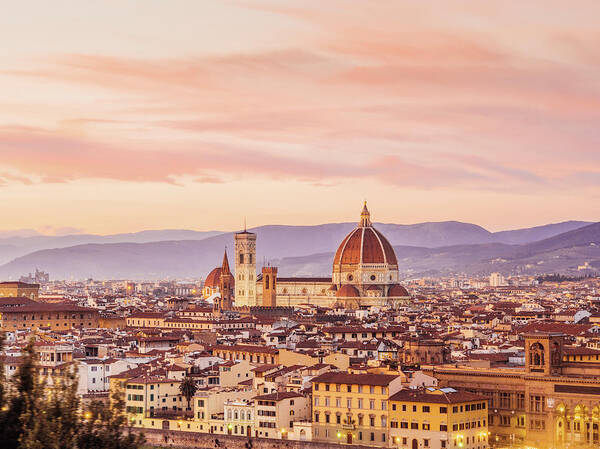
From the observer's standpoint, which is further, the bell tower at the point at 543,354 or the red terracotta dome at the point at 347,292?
the red terracotta dome at the point at 347,292

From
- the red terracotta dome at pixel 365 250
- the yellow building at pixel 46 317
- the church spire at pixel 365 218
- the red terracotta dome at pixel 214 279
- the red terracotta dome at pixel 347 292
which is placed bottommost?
the yellow building at pixel 46 317

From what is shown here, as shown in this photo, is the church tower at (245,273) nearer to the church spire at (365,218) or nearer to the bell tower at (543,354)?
the church spire at (365,218)

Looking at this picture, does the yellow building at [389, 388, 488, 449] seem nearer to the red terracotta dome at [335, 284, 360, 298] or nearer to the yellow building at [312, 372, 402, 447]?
the yellow building at [312, 372, 402, 447]

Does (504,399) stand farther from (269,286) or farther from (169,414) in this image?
(269,286)

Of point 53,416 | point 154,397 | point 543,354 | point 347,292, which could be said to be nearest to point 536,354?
point 543,354

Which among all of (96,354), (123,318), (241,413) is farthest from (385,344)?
(123,318)

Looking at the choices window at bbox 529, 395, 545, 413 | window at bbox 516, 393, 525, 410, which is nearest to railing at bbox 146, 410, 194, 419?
window at bbox 516, 393, 525, 410

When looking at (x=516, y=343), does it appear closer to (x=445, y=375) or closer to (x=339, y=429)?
(x=445, y=375)

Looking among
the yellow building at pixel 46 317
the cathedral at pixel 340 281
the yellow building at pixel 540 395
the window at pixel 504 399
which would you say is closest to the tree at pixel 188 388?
the yellow building at pixel 540 395
